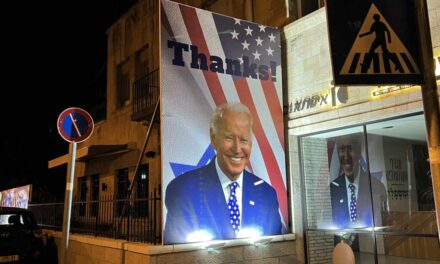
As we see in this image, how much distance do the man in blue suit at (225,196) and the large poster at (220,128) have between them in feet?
0.06

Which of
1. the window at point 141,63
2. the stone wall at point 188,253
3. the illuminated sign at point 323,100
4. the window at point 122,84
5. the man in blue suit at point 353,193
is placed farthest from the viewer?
the window at point 122,84

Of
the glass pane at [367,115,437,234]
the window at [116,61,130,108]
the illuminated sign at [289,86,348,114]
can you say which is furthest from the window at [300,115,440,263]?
the window at [116,61,130,108]

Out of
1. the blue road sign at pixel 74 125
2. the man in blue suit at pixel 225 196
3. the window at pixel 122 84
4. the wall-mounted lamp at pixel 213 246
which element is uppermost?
the window at pixel 122 84

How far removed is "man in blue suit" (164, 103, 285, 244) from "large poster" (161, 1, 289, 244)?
17 millimetres

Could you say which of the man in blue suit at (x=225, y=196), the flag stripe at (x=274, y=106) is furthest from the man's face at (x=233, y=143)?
the flag stripe at (x=274, y=106)

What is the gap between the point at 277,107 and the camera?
9094mm

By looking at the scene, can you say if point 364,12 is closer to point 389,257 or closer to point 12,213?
point 389,257

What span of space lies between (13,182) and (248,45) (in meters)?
30.1

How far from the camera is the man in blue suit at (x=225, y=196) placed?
7.34 m

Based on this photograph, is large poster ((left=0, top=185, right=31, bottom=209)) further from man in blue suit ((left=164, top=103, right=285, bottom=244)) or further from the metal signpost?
man in blue suit ((left=164, top=103, right=285, bottom=244))

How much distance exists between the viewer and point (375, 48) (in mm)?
4406

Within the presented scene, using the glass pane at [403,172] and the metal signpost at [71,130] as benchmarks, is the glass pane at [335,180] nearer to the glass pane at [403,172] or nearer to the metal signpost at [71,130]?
the glass pane at [403,172]

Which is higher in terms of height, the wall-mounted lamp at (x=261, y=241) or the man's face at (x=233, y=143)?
the man's face at (x=233, y=143)

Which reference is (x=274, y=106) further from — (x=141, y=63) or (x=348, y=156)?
(x=141, y=63)
